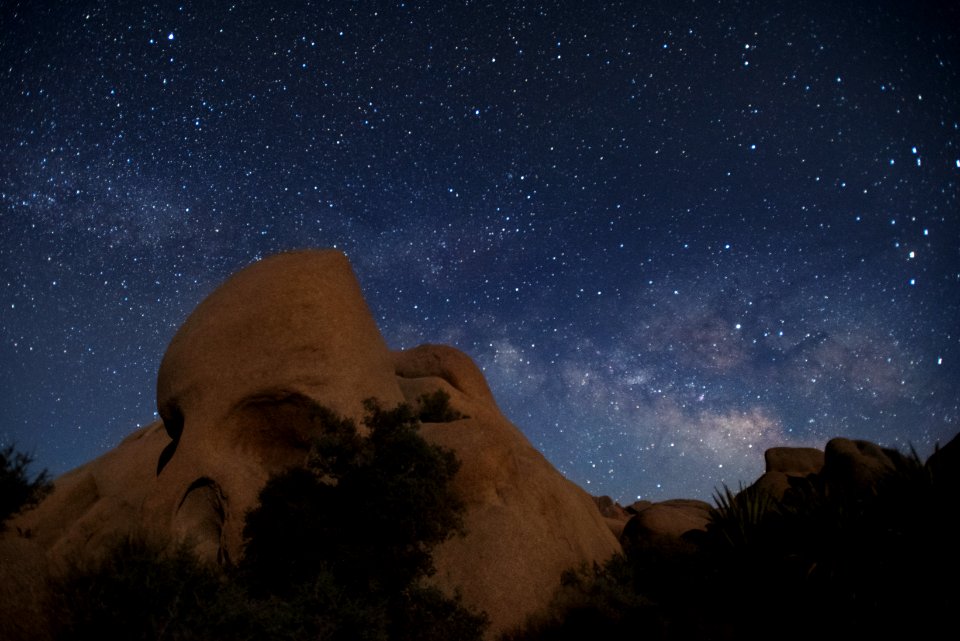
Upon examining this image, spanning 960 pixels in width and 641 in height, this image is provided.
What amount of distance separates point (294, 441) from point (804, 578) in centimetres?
1193

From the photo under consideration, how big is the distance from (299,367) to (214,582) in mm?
7418

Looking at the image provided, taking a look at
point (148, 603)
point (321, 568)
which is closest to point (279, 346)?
point (321, 568)

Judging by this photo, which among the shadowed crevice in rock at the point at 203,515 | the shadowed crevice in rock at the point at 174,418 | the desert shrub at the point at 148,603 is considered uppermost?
the shadowed crevice in rock at the point at 174,418

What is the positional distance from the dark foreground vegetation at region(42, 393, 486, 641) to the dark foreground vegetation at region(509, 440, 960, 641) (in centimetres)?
272

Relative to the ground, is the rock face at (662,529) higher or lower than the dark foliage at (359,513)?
lower

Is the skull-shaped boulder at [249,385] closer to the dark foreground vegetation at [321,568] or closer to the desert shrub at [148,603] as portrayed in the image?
the dark foreground vegetation at [321,568]

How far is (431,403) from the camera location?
50.9 ft

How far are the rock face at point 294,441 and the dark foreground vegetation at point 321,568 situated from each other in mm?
897

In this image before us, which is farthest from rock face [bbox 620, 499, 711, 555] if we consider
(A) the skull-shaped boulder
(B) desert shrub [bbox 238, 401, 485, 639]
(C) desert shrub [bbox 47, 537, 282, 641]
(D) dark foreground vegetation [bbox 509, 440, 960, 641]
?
(C) desert shrub [bbox 47, 537, 282, 641]

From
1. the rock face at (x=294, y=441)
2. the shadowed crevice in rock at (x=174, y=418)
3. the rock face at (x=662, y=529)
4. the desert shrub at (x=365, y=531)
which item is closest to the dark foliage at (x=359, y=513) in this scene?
the desert shrub at (x=365, y=531)

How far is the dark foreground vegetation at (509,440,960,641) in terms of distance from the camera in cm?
824

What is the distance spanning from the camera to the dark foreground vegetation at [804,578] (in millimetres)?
8242

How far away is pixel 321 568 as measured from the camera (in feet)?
29.9

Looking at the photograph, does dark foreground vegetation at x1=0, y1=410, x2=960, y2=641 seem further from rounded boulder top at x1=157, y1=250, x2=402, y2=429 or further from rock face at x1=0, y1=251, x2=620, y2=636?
rounded boulder top at x1=157, y1=250, x2=402, y2=429
